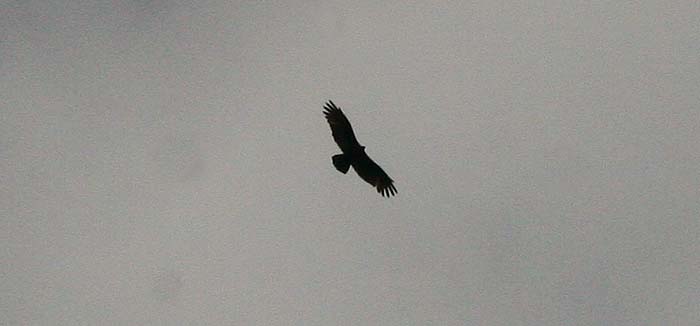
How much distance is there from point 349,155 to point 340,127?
120 cm

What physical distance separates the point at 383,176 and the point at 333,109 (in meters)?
3.49

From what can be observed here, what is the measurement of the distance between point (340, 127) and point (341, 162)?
54.9 inches

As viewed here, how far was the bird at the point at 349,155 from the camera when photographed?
45125 mm

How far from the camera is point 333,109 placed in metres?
45.1

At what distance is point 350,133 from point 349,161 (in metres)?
1.32

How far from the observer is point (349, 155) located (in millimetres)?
45562

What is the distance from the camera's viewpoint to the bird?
4512 cm

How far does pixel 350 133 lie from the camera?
4494 cm

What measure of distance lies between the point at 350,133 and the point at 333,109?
1.16m

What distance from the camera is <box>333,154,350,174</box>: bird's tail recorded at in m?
45.5

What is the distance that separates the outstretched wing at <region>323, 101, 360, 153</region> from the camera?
45.1 meters

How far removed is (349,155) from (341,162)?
16.6 inches

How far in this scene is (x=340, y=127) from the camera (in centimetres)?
4522

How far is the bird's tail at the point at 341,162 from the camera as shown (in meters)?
45.5
